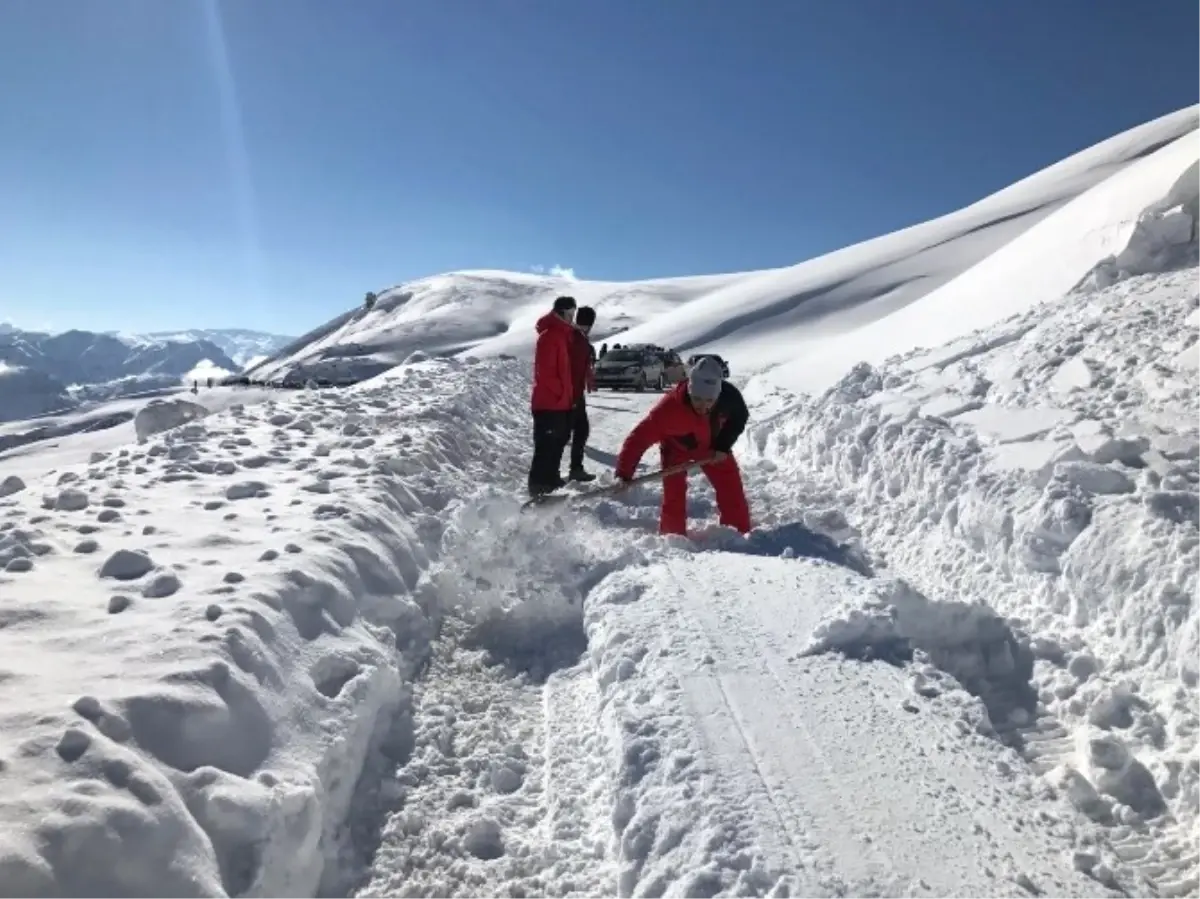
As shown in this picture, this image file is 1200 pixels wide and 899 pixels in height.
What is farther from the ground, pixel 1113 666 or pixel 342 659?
pixel 342 659

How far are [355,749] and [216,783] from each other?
81cm

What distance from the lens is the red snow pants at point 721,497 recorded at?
22.0ft

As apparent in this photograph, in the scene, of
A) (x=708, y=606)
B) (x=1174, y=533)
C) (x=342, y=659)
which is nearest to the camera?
(x=342, y=659)

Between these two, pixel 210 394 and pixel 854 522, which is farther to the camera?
pixel 210 394

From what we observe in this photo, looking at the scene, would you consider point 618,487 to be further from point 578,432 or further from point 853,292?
point 853,292

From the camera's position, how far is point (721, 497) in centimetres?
696

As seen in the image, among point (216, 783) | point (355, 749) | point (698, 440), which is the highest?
point (698, 440)

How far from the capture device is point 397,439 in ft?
27.5

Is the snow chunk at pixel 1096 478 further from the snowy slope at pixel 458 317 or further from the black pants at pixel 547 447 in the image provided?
the snowy slope at pixel 458 317

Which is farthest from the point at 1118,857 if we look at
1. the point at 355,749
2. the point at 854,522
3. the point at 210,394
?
the point at 210,394

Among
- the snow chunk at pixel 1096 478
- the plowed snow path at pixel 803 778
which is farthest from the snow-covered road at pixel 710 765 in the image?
the snow chunk at pixel 1096 478

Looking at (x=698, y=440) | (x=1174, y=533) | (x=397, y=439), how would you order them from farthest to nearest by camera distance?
(x=397, y=439) → (x=698, y=440) → (x=1174, y=533)

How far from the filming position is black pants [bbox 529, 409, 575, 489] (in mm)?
8523

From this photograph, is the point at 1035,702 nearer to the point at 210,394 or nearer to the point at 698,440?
the point at 698,440
